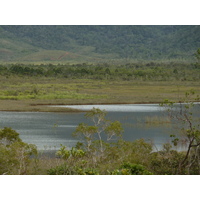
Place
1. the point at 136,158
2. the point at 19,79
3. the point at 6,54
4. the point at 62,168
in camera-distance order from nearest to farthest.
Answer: the point at 62,168, the point at 136,158, the point at 19,79, the point at 6,54

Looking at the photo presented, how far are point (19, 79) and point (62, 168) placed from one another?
193 ft

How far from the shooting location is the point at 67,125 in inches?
1198

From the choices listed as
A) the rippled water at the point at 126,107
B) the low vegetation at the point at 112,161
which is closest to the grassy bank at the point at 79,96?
the rippled water at the point at 126,107

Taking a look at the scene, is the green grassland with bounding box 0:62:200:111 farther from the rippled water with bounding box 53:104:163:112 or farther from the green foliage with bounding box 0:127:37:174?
the green foliage with bounding box 0:127:37:174

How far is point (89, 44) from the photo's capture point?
624 ft

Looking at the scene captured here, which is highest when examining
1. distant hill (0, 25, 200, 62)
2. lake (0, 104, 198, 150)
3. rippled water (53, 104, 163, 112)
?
distant hill (0, 25, 200, 62)

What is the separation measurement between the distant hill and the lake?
9798cm

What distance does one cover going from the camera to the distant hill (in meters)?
150

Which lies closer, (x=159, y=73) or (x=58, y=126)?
(x=58, y=126)

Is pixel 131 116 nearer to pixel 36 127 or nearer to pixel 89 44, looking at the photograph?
pixel 36 127

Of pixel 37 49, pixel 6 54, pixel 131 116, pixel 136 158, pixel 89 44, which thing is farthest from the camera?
pixel 89 44

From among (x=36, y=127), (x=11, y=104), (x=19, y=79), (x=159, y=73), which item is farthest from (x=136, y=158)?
(x=159, y=73)

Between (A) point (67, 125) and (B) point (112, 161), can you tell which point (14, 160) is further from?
(A) point (67, 125)

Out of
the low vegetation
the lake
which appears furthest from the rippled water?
the low vegetation
